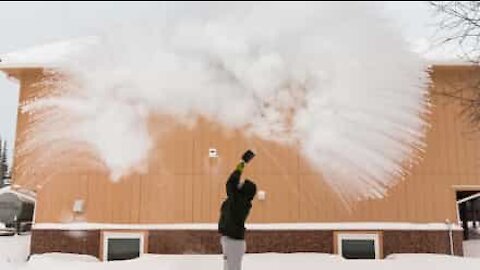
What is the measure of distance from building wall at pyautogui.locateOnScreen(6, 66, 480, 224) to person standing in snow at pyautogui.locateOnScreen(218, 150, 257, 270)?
459 centimetres

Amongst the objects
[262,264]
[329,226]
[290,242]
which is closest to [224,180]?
[290,242]

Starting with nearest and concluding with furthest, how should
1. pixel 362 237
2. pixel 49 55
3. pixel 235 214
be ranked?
pixel 235 214 < pixel 362 237 < pixel 49 55

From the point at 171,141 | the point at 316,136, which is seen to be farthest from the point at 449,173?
the point at 171,141

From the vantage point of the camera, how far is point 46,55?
36.1 feet

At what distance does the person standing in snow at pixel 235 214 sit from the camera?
Result: 5715mm

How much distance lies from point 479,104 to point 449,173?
3729 mm

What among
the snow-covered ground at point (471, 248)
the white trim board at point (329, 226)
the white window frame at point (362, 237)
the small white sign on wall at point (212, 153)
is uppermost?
the small white sign on wall at point (212, 153)

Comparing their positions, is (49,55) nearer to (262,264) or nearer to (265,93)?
(265,93)

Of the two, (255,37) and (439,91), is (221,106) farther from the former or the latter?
(439,91)

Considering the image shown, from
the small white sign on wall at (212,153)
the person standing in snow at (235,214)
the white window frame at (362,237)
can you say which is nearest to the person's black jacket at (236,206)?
the person standing in snow at (235,214)

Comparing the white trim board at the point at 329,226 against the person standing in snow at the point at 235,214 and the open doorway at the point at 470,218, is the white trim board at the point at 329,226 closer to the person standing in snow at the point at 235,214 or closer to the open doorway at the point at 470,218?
the open doorway at the point at 470,218

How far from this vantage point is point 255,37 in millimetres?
10477

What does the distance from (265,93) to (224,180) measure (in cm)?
171

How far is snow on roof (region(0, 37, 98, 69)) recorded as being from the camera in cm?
1074
